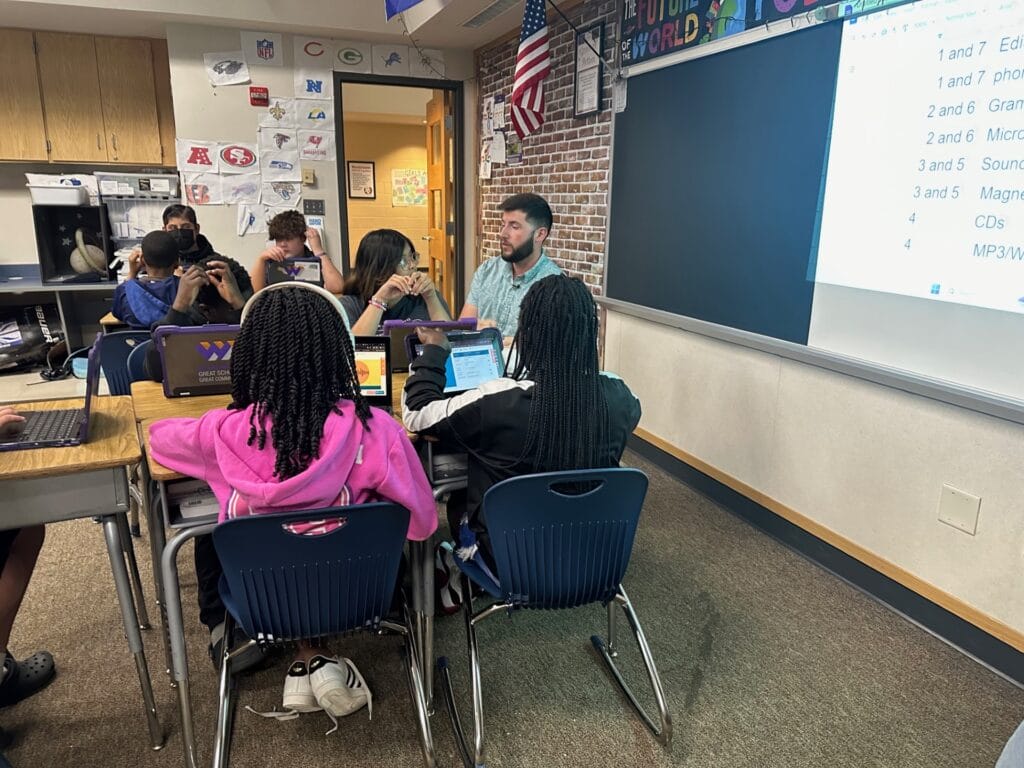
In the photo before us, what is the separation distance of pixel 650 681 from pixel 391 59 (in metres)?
5.04

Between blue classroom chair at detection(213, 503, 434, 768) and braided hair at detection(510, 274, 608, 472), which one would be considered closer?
blue classroom chair at detection(213, 503, 434, 768)

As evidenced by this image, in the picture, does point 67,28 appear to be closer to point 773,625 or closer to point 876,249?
point 876,249

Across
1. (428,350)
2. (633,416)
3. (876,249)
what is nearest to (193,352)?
(428,350)

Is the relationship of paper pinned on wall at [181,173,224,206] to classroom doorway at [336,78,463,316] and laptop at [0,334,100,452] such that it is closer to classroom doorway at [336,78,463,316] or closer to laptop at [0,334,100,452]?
classroom doorway at [336,78,463,316]

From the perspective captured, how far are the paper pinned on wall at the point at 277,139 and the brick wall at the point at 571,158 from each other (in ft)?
5.58

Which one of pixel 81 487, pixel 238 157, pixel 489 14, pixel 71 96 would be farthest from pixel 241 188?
pixel 81 487

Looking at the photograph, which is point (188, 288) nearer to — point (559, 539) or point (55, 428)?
point (55, 428)

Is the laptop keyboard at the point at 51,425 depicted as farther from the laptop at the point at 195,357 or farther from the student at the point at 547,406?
the student at the point at 547,406

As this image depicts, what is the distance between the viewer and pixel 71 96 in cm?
514

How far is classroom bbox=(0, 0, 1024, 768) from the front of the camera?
155 cm

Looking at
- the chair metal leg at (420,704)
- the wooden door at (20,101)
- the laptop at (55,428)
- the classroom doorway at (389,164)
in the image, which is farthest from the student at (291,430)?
the classroom doorway at (389,164)

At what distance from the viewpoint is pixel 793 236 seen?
8.78 ft

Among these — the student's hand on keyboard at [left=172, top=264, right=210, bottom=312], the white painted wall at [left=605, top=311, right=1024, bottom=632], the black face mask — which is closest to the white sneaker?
the student's hand on keyboard at [left=172, top=264, right=210, bottom=312]

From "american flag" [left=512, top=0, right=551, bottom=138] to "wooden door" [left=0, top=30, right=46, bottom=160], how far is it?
12.1ft
